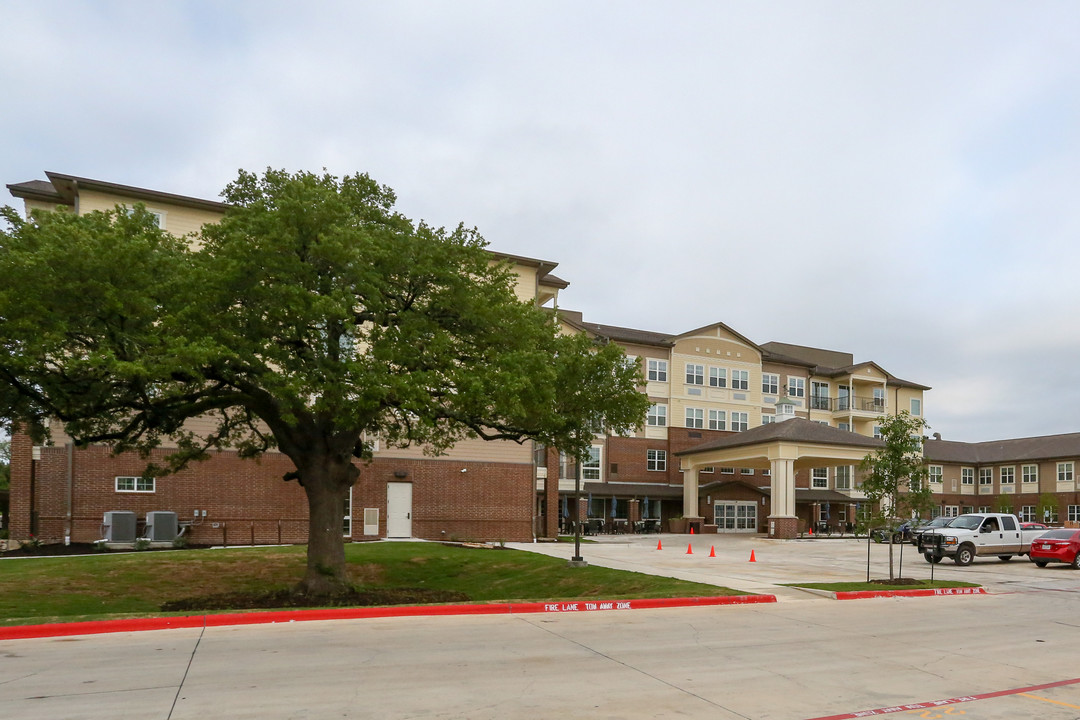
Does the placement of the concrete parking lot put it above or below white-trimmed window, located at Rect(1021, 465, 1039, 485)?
above

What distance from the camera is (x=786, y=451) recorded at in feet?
147

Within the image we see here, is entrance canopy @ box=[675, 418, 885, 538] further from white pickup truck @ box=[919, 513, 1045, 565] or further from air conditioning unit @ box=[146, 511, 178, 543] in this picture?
air conditioning unit @ box=[146, 511, 178, 543]

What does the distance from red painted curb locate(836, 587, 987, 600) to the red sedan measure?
32.0 feet

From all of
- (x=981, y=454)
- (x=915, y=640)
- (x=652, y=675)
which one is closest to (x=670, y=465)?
(x=981, y=454)

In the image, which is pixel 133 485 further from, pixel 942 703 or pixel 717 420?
pixel 717 420

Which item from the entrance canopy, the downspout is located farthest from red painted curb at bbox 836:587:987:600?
the downspout

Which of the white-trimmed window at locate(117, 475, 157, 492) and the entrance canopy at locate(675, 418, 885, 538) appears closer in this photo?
the white-trimmed window at locate(117, 475, 157, 492)

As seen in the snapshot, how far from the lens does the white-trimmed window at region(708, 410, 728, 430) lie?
59.6m

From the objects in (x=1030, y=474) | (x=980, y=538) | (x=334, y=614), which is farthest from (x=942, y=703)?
(x=1030, y=474)

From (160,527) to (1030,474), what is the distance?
2682 inches

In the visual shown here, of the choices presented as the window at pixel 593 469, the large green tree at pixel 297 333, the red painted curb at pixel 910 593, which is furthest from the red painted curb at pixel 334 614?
the window at pixel 593 469

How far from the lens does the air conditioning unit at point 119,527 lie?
2988 centimetres

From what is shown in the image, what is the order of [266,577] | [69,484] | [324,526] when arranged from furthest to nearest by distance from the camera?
1. [69,484]
2. [266,577]
3. [324,526]

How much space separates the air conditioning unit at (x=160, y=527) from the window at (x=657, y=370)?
113 feet
